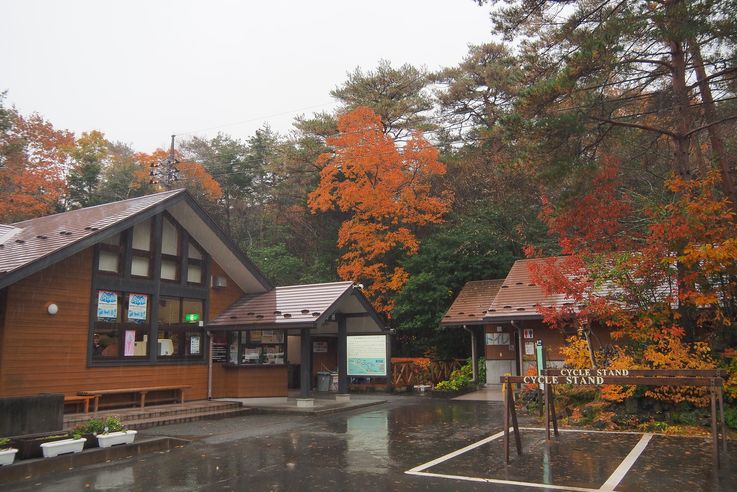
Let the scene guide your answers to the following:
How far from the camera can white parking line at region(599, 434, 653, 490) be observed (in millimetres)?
6598

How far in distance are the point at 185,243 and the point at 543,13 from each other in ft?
35.5

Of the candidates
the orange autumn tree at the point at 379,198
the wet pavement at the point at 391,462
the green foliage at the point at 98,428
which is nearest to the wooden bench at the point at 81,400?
the wet pavement at the point at 391,462

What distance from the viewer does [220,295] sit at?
16.5 m

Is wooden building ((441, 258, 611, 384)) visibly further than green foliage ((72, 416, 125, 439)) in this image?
Yes

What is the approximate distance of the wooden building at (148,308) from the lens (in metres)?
11.8

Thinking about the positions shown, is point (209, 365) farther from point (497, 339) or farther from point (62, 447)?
point (497, 339)

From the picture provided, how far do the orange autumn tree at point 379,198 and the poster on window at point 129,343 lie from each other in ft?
46.0

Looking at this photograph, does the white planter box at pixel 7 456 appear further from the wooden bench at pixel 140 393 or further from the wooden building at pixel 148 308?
the wooden bench at pixel 140 393

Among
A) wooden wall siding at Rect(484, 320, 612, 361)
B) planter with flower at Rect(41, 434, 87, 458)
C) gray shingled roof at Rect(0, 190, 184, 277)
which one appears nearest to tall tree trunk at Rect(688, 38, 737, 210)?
wooden wall siding at Rect(484, 320, 612, 361)

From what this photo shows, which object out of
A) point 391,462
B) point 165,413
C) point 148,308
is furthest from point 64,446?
point 148,308

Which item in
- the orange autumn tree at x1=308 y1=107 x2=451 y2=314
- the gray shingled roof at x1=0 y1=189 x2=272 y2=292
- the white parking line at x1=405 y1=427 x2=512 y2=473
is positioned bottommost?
the white parking line at x1=405 y1=427 x2=512 y2=473

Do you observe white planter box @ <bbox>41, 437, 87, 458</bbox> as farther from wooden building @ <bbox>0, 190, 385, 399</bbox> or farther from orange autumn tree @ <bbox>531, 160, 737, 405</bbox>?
orange autumn tree @ <bbox>531, 160, 737, 405</bbox>

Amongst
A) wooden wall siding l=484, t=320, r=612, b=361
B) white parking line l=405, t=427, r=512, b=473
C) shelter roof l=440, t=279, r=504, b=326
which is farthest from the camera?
shelter roof l=440, t=279, r=504, b=326

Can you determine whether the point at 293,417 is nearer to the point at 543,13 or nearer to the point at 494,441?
the point at 494,441
